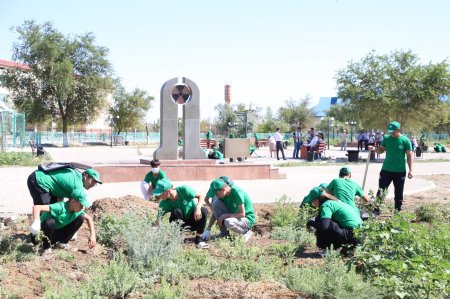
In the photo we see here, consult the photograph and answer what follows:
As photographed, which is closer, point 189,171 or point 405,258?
point 405,258

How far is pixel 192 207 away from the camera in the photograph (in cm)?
718

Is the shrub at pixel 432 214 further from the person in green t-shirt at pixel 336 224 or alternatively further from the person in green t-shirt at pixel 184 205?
the person in green t-shirt at pixel 184 205

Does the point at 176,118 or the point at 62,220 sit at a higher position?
the point at 176,118

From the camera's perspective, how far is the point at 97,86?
53.3 metres

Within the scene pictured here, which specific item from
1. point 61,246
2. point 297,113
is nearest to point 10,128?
point 61,246

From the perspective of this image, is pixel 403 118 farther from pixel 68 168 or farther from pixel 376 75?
pixel 68 168

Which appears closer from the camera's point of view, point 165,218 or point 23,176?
point 165,218

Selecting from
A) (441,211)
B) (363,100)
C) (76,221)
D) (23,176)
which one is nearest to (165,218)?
(76,221)

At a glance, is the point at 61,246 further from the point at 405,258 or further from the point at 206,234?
the point at 405,258

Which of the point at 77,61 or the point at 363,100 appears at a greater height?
the point at 77,61

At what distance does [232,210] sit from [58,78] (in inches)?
1809

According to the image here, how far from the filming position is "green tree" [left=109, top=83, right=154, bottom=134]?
60375 mm

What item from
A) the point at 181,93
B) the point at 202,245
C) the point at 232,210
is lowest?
the point at 202,245

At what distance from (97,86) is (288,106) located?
41.2 m
